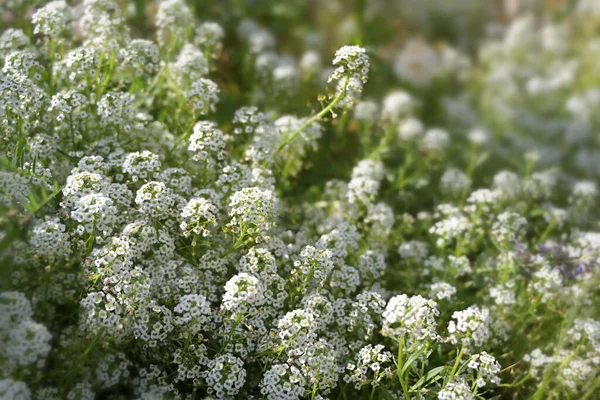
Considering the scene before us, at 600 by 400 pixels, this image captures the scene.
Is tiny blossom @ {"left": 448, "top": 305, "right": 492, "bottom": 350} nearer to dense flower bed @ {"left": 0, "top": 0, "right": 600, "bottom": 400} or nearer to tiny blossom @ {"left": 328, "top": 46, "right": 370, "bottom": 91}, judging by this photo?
dense flower bed @ {"left": 0, "top": 0, "right": 600, "bottom": 400}

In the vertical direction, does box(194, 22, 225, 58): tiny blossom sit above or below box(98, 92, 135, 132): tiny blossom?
above

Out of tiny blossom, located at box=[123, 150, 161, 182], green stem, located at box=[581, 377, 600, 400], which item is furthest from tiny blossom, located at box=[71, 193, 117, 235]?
green stem, located at box=[581, 377, 600, 400]

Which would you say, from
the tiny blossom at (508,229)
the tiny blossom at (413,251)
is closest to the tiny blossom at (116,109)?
the tiny blossom at (413,251)

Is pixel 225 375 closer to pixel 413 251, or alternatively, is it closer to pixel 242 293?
pixel 242 293

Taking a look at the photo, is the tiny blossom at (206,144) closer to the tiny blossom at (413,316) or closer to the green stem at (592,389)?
the tiny blossom at (413,316)

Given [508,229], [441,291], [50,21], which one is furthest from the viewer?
[508,229]

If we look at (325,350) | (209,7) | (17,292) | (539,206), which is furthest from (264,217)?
(209,7)

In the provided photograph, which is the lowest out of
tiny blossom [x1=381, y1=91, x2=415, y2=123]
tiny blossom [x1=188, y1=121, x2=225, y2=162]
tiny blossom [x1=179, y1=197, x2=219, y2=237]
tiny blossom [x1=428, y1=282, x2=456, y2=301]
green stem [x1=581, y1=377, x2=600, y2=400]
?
green stem [x1=581, y1=377, x2=600, y2=400]

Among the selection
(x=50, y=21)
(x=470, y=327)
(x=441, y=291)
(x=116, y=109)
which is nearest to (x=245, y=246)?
(x=116, y=109)
